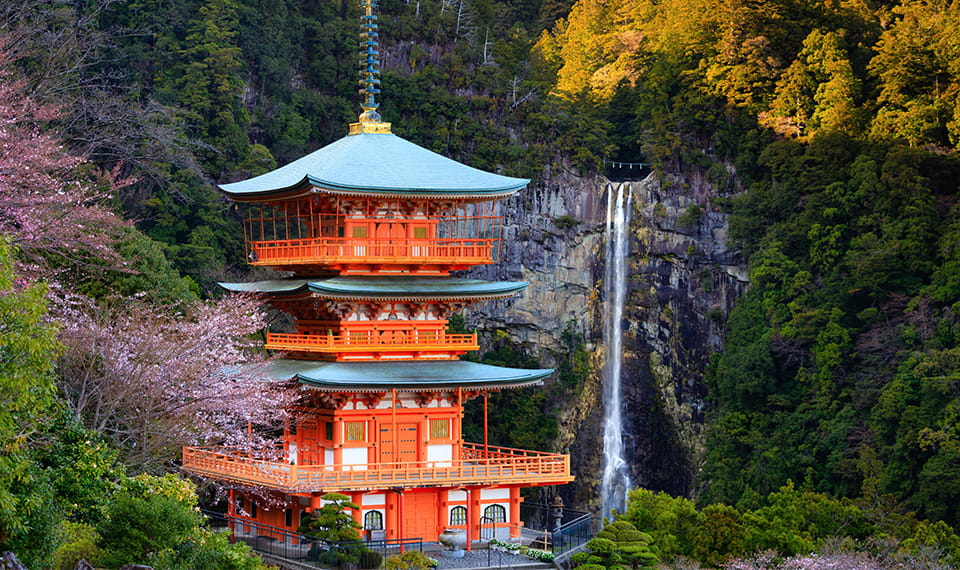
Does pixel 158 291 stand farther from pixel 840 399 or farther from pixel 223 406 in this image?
pixel 840 399

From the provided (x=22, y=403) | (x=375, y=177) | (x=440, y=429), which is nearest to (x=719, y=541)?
(x=440, y=429)

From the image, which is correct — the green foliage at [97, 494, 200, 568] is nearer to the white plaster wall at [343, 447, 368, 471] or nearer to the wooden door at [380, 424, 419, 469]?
the white plaster wall at [343, 447, 368, 471]

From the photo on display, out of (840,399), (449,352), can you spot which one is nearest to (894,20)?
(840,399)

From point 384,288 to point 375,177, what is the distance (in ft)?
9.00

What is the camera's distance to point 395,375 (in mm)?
32281

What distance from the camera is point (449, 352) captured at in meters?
34.4

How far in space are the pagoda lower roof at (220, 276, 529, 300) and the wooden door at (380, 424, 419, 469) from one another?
3316 mm

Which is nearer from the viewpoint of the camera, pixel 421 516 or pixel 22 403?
pixel 22 403

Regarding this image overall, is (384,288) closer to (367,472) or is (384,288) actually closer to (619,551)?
(367,472)

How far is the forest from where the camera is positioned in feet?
81.6

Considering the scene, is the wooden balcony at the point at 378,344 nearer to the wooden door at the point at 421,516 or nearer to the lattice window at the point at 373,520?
the wooden door at the point at 421,516

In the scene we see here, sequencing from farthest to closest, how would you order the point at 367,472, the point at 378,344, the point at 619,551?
the point at 378,344 < the point at 367,472 < the point at 619,551

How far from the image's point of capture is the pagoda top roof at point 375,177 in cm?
3222

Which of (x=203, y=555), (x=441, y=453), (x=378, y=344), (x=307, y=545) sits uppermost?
(x=378, y=344)
